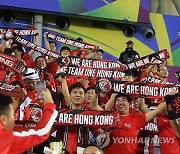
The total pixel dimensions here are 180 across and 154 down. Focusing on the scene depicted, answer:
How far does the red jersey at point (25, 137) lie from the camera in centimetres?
363

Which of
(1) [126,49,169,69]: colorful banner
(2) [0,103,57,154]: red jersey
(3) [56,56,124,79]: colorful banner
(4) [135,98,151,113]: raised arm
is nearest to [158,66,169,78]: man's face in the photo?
(1) [126,49,169,69]: colorful banner

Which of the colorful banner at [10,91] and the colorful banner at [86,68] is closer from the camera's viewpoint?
the colorful banner at [10,91]

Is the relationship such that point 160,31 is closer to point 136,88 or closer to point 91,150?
point 136,88

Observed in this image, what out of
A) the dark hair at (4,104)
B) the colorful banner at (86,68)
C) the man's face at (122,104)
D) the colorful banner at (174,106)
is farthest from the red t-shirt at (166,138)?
the dark hair at (4,104)

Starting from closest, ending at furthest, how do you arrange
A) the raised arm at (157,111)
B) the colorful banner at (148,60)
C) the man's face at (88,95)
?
1. the raised arm at (157,111)
2. the man's face at (88,95)
3. the colorful banner at (148,60)

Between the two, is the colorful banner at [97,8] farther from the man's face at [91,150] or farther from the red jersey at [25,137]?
the red jersey at [25,137]

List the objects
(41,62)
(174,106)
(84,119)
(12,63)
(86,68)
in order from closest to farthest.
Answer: (174,106)
(84,119)
(12,63)
(86,68)
(41,62)

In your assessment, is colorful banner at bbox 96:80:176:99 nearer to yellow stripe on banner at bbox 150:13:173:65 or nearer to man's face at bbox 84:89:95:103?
man's face at bbox 84:89:95:103

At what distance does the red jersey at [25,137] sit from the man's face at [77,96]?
2299mm

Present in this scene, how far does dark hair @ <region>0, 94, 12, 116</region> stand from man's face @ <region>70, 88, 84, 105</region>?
2471 millimetres

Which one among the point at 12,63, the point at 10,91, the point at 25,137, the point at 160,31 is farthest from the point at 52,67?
the point at 160,31

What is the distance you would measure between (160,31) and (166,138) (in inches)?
339

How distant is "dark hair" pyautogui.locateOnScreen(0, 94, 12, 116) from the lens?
12.1 feet

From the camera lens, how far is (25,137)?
3762 mm
